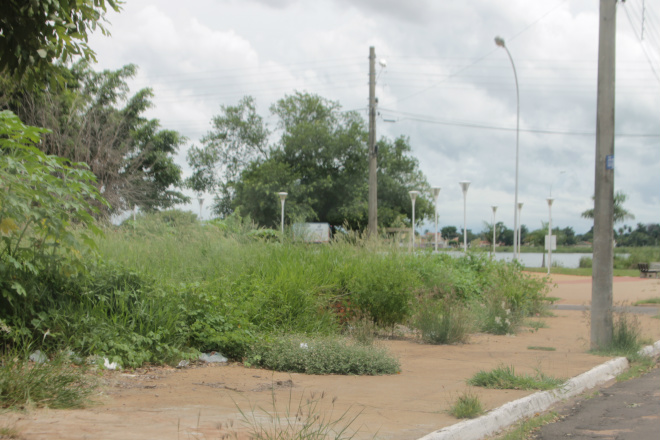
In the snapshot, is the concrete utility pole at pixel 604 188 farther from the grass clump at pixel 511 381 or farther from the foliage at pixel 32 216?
the foliage at pixel 32 216

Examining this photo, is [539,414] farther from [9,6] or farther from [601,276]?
[9,6]

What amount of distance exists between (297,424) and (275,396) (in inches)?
48.1

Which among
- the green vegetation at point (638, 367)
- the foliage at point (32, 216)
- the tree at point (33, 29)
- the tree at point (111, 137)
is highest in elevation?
the tree at point (111, 137)

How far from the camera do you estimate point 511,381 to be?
6.98 meters

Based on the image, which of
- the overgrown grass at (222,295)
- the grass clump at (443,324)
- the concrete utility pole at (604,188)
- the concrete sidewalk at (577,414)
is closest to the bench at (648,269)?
the overgrown grass at (222,295)

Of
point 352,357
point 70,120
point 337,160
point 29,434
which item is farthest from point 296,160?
point 29,434

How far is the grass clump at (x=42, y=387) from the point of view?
5.00 m

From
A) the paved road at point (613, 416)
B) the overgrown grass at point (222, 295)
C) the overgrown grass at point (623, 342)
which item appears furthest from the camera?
the overgrown grass at point (623, 342)

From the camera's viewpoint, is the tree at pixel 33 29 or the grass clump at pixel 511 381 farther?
the grass clump at pixel 511 381

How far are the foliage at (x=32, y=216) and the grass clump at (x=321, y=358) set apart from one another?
8.29ft

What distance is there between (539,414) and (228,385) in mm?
3269

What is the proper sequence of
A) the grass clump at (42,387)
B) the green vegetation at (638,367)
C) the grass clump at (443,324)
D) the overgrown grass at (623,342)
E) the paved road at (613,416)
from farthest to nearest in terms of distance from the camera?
1. the grass clump at (443,324)
2. the overgrown grass at (623,342)
3. the green vegetation at (638,367)
4. the paved road at (613,416)
5. the grass clump at (42,387)

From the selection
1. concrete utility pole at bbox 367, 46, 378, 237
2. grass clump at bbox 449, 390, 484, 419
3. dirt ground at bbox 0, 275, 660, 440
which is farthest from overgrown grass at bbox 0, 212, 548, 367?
concrete utility pole at bbox 367, 46, 378, 237

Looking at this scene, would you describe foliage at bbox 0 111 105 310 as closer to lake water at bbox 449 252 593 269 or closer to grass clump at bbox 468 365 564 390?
grass clump at bbox 468 365 564 390
